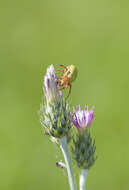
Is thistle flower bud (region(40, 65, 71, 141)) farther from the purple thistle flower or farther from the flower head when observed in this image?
the purple thistle flower

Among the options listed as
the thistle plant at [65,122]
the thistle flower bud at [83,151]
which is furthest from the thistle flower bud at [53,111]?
the thistle flower bud at [83,151]

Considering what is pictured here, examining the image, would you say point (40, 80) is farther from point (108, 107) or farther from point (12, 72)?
point (108, 107)

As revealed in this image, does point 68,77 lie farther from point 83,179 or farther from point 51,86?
point 83,179

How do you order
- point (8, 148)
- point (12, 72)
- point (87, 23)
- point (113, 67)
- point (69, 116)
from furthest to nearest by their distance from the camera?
point (87, 23), point (12, 72), point (113, 67), point (8, 148), point (69, 116)

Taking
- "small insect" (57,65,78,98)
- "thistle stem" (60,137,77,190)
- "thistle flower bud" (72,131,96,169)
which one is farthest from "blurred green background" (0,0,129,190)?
"thistle stem" (60,137,77,190)

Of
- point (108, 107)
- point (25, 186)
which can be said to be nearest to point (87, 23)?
point (108, 107)

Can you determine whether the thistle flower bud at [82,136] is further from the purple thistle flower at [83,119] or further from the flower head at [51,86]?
the flower head at [51,86]

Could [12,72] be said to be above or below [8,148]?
above
